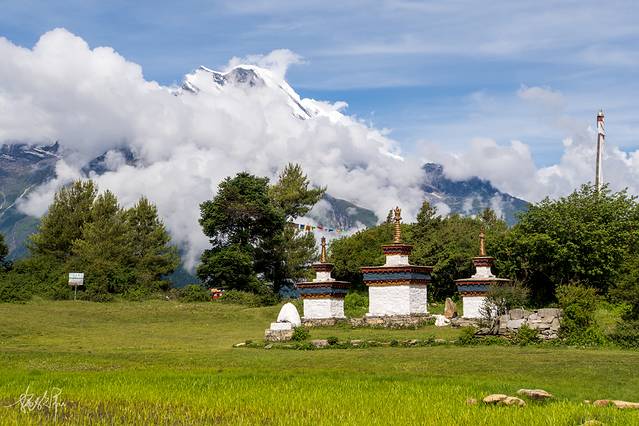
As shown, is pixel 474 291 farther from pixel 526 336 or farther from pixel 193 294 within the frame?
pixel 193 294

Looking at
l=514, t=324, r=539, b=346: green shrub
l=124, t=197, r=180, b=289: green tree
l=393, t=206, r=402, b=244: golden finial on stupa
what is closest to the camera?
l=514, t=324, r=539, b=346: green shrub

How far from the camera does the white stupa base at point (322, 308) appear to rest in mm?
44656

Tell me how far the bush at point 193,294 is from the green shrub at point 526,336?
3008 centimetres

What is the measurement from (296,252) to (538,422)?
185 feet

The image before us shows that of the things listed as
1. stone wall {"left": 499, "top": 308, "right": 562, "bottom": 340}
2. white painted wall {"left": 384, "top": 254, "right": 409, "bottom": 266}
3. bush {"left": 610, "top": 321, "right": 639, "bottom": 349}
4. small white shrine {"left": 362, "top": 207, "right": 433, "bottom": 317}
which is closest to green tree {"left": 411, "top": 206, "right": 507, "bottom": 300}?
white painted wall {"left": 384, "top": 254, "right": 409, "bottom": 266}

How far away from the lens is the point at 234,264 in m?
60.9

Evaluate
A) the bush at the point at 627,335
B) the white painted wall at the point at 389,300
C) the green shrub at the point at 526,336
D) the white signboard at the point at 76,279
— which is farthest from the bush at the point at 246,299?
the bush at the point at 627,335

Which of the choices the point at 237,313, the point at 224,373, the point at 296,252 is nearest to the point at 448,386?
the point at 224,373

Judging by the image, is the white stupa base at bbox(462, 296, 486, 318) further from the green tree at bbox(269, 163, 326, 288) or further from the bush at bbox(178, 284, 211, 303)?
the green tree at bbox(269, 163, 326, 288)

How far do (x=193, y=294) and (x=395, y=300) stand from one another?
18040 mm

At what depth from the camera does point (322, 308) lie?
4475 cm

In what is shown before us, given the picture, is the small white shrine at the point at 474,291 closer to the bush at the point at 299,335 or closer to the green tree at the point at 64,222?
the bush at the point at 299,335

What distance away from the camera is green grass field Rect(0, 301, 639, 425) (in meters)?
13.0

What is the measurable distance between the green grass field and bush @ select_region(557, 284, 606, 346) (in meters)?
2.08
